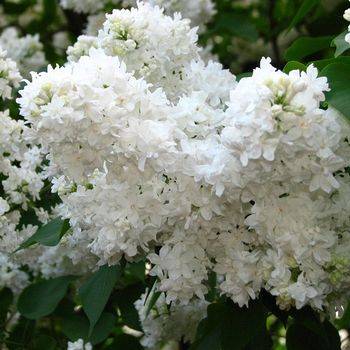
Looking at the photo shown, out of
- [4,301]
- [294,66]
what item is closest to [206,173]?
[294,66]

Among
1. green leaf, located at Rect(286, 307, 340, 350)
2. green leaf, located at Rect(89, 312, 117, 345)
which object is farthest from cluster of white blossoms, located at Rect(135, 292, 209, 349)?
green leaf, located at Rect(286, 307, 340, 350)

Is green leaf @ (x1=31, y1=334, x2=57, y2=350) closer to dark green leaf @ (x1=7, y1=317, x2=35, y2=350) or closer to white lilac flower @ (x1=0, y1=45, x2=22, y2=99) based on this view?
dark green leaf @ (x1=7, y1=317, x2=35, y2=350)

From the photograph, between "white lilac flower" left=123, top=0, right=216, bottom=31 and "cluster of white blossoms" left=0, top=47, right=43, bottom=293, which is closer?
"cluster of white blossoms" left=0, top=47, right=43, bottom=293

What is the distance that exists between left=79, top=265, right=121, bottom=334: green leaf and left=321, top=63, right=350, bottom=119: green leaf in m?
0.80

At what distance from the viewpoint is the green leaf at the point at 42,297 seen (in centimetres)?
298

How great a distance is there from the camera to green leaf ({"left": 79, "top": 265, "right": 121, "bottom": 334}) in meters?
2.35

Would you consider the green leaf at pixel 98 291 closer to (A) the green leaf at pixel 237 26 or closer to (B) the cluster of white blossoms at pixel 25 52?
(B) the cluster of white blossoms at pixel 25 52

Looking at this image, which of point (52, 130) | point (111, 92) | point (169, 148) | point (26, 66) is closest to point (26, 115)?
point (52, 130)

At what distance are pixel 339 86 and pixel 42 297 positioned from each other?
1.52 metres

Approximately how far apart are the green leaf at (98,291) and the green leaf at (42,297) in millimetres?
565

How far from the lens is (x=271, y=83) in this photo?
1.85m

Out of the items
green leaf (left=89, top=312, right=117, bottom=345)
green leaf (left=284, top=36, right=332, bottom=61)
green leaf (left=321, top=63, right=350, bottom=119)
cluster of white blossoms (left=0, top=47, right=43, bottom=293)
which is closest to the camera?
green leaf (left=321, top=63, right=350, bottom=119)

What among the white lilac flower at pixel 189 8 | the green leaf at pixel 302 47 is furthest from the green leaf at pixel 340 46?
the white lilac flower at pixel 189 8

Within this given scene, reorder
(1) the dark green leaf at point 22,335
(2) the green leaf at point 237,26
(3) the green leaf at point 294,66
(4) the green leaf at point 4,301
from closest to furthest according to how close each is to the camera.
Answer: (3) the green leaf at point 294,66
(1) the dark green leaf at point 22,335
(4) the green leaf at point 4,301
(2) the green leaf at point 237,26
